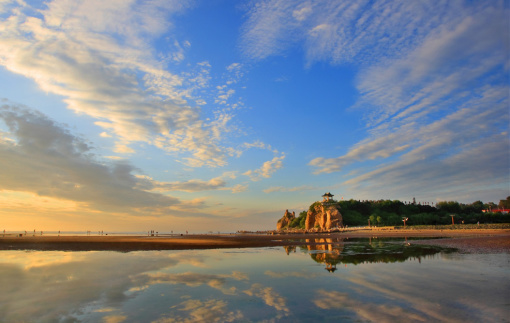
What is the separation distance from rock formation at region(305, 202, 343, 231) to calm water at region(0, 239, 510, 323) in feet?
390

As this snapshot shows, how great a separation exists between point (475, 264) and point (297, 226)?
583 feet

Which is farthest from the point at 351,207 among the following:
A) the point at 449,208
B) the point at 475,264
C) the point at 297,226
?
the point at 475,264

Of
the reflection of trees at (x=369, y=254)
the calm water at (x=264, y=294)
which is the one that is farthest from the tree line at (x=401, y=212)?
the calm water at (x=264, y=294)

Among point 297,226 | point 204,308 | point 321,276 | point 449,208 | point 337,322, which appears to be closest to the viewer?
point 337,322

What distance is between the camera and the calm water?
9.48 meters

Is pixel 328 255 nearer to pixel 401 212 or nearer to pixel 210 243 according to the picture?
pixel 210 243

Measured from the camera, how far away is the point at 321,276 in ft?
53.8

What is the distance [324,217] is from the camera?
142125 mm

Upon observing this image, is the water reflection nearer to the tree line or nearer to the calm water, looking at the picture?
the calm water

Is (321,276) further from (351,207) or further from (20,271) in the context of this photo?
(351,207)

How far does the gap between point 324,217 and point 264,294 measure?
136434 mm

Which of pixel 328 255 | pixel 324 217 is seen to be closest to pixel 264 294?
pixel 328 255

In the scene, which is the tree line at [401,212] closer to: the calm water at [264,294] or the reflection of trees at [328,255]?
the reflection of trees at [328,255]

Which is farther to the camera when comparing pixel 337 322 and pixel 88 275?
pixel 88 275
